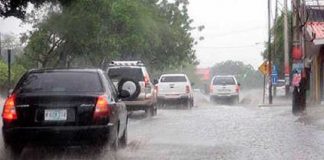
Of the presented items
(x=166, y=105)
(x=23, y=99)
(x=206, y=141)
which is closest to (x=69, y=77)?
(x=23, y=99)

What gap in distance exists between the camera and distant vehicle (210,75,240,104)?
40.6 meters

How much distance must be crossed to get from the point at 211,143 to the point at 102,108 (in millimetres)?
3748

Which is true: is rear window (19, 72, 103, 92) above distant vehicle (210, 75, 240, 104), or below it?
above

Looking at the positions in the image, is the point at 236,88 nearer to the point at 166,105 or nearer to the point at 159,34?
the point at 166,105

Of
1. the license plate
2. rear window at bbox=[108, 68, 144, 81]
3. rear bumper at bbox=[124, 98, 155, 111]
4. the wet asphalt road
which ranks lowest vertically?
the wet asphalt road

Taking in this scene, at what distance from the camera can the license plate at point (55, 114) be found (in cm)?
1001

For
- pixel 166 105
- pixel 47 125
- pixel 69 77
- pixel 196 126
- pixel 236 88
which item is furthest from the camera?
pixel 236 88

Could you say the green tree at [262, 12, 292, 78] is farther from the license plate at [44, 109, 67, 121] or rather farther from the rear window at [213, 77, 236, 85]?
the license plate at [44, 109, 67, 121]

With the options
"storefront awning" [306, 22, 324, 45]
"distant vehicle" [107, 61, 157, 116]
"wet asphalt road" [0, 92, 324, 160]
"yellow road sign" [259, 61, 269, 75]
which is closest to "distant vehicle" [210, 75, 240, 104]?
"yellow road sign" [259, 61, 269, 75]

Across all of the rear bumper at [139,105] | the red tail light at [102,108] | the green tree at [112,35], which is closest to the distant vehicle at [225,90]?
the green tree at [112,35]

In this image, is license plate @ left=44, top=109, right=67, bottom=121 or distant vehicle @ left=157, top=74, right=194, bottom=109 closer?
license plate @ left=44, top=109, right=67, bottom=121

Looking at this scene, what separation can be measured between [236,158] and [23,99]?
11.5 ft

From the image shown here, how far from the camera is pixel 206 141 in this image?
13.8 m

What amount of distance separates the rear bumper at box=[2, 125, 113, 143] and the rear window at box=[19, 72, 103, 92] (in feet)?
2.48
